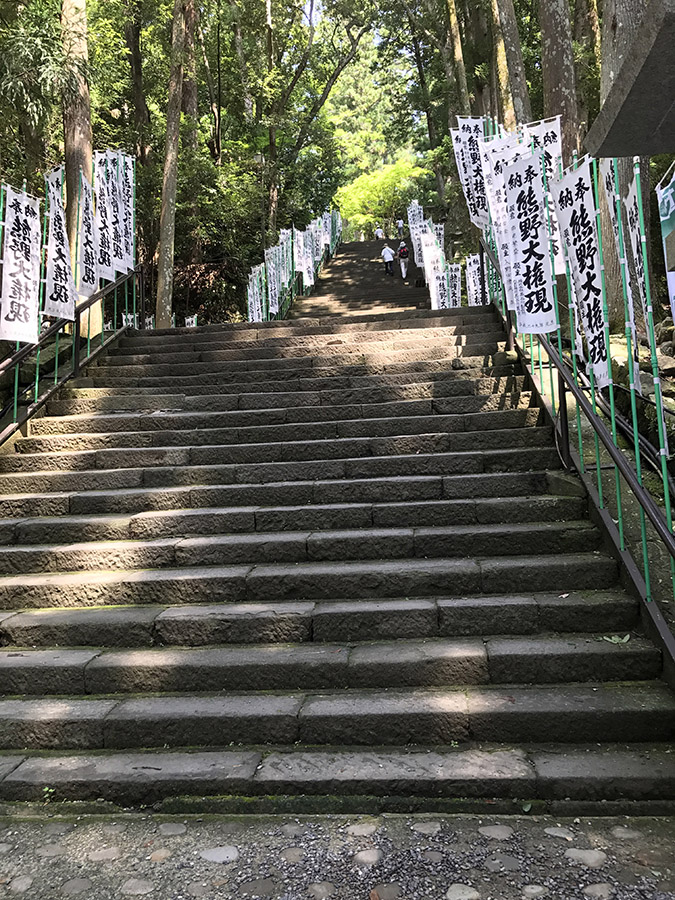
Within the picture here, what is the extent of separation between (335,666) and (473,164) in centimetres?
712

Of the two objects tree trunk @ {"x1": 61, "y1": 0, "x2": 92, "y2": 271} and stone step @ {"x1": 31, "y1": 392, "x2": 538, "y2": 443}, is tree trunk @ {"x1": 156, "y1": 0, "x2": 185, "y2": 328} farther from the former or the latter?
stone step @ {"x1": 31, "y1": 392, "x2": 538, "y2": 443}

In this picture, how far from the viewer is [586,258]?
4.02 meters

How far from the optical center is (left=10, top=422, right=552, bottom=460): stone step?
18.0ft

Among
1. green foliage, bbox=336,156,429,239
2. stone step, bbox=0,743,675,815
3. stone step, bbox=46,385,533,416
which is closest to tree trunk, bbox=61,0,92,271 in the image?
stone step, bbox=46,385,533,416

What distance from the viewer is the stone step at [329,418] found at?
576cm

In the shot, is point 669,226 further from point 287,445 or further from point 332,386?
point 332,386

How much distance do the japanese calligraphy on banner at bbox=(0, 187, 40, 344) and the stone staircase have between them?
1079mm

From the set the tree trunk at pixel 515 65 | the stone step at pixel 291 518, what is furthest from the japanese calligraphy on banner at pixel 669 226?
the tree trunk at pixel 515 65

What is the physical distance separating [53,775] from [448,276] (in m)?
11.0

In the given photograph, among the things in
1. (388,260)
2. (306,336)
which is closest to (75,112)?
(306,336)

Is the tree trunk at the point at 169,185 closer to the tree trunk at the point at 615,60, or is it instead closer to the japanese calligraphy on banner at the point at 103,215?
the japanese calligraphy on banner at the point at 103,215

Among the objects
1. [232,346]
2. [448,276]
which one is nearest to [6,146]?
[232,346]

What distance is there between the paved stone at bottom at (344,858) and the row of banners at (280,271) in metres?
11.2

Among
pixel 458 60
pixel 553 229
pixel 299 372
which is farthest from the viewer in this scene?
pixel 458 60
